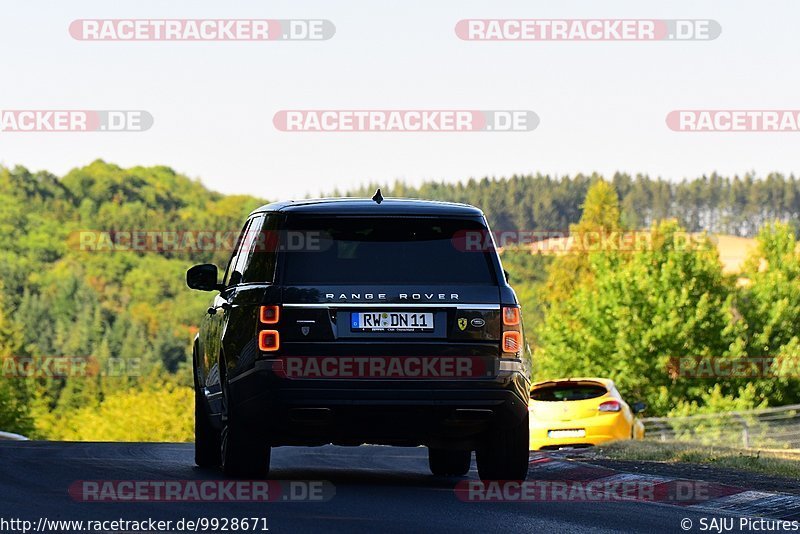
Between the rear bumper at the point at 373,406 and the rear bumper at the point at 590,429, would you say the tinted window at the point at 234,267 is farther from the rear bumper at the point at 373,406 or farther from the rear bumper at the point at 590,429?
the rear bumper at the point at 590,429

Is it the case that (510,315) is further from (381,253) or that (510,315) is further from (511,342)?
(381,253)

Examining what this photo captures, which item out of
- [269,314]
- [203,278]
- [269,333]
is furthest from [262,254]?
[203,278]

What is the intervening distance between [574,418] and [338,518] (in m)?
15.0

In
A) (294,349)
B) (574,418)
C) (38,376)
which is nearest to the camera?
(294,349)

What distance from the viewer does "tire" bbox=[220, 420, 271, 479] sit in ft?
39.2

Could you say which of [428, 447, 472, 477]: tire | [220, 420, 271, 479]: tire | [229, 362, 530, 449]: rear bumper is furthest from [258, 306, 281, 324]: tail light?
[428, 447, 472, 477]: tire

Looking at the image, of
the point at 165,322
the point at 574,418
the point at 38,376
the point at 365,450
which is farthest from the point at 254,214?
the point at 165,322

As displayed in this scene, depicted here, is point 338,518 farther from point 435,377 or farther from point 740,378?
point 740,378

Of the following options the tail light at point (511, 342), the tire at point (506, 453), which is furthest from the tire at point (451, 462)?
the tail light at point (511, 342)

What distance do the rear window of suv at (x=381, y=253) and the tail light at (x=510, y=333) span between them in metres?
0.26

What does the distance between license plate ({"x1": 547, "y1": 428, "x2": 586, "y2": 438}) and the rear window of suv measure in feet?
42.1

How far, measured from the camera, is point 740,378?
7088cm

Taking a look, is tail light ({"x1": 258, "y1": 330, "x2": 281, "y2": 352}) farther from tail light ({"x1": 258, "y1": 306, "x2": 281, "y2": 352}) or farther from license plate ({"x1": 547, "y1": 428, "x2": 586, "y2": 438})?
license plate ({"x1": 547, "y1": 428, "x2": 586, "y2": 438})

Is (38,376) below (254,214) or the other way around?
below
